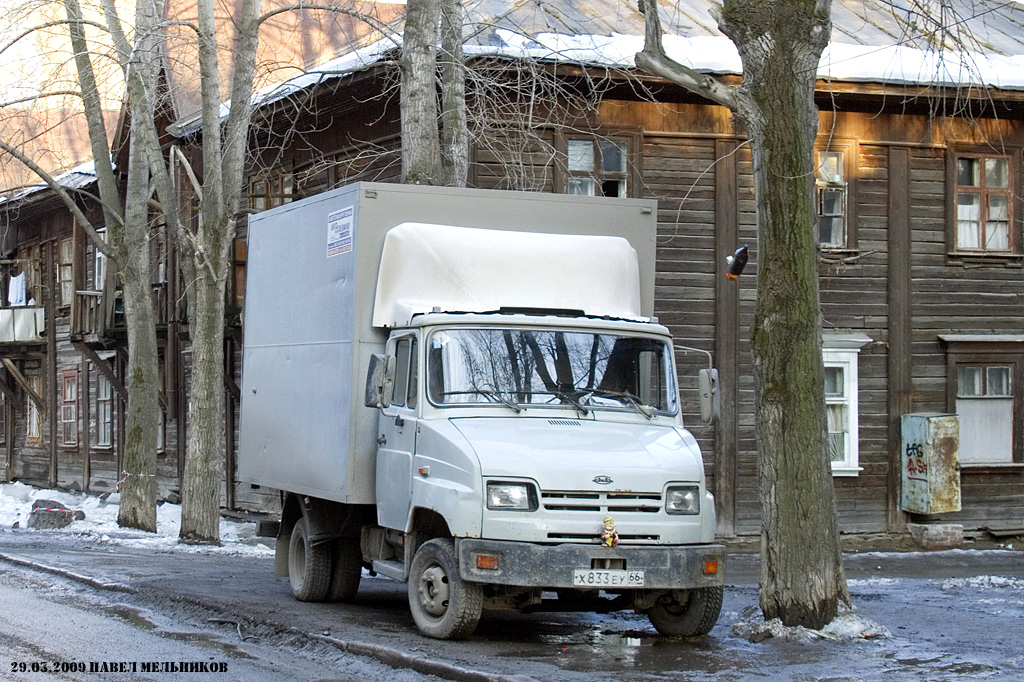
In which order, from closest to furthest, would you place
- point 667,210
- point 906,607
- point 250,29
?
point 906,607 < point 250,29 < point 667,210

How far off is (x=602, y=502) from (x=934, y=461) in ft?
38.7

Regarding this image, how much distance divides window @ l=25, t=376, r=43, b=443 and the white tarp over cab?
27.1 metres

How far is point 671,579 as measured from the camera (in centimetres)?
934

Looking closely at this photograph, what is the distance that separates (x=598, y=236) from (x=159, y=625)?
4.48 m

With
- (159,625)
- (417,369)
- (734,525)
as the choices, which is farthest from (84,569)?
Answer: (734,525)

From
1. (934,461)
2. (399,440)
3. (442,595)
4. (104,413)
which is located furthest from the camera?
(104,413)

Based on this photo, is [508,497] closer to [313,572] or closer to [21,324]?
[313,572]

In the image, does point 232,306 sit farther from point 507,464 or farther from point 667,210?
point 507,464

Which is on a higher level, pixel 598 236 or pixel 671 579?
pixel 598 236

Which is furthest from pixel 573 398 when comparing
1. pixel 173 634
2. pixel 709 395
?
pixel 173 634

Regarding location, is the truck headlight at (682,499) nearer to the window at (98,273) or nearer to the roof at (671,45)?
the roof at (671,45)

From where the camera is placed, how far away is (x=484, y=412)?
9938 millimetres

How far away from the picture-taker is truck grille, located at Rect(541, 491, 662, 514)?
9.20 meters

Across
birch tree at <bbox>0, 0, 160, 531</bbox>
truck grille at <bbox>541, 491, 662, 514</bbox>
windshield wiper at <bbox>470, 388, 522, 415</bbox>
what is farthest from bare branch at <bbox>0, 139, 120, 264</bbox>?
truck grille at <bbox>541, 491, 662, 514</bbox>
